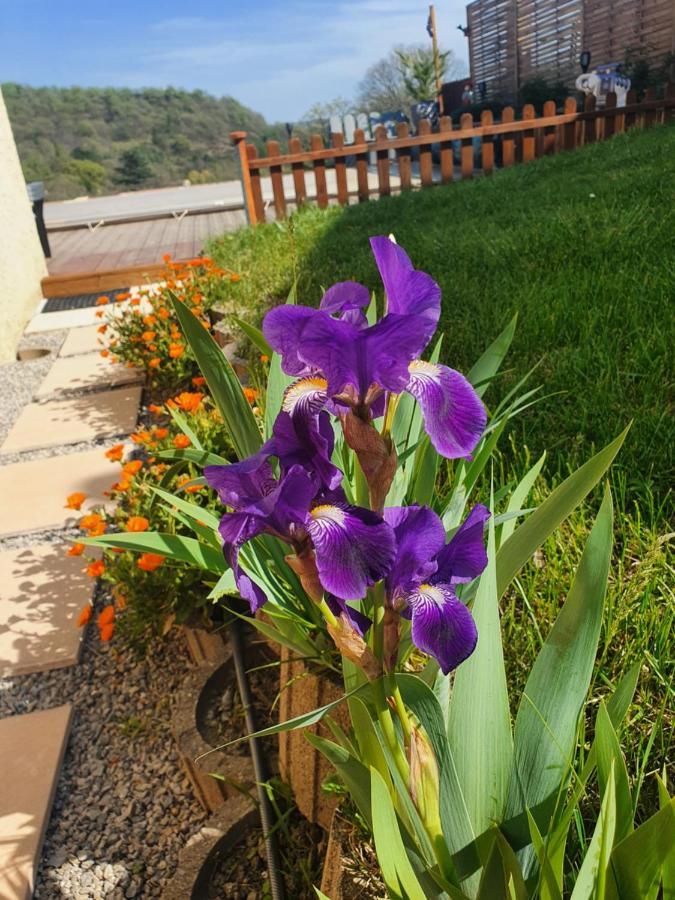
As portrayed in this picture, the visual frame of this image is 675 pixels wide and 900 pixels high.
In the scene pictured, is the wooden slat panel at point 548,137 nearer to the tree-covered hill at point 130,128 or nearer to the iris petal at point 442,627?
the iris petal at point 442,627

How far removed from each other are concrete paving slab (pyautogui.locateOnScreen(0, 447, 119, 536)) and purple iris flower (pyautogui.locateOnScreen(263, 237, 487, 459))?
96.8 inches

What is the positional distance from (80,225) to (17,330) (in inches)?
277

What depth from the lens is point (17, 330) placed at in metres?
5.86

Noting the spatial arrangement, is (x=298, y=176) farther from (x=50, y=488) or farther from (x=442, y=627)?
(x=442, y=627)

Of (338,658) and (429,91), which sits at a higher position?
(429,91)

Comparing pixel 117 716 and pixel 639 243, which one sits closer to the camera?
pixel 117 716

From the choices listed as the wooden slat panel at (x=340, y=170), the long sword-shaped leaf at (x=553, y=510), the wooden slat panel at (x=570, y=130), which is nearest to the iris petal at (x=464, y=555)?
the long sword-shaped leaf at (x=553, y=510)

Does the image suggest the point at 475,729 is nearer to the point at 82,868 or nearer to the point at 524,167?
the point at 82,868

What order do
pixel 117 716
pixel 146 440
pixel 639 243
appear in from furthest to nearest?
pixel 639 243
pixel 146 440
pixel 117 716

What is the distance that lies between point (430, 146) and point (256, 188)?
2.12m

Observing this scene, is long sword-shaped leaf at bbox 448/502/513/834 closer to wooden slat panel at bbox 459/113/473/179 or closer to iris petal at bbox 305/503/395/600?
iris petal at bbox 305/503/395/600

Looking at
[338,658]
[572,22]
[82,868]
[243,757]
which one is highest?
[572,22]

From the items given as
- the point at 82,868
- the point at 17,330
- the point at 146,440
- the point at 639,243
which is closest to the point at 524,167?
the point at 639,243

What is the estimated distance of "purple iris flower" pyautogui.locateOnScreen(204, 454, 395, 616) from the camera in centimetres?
66
